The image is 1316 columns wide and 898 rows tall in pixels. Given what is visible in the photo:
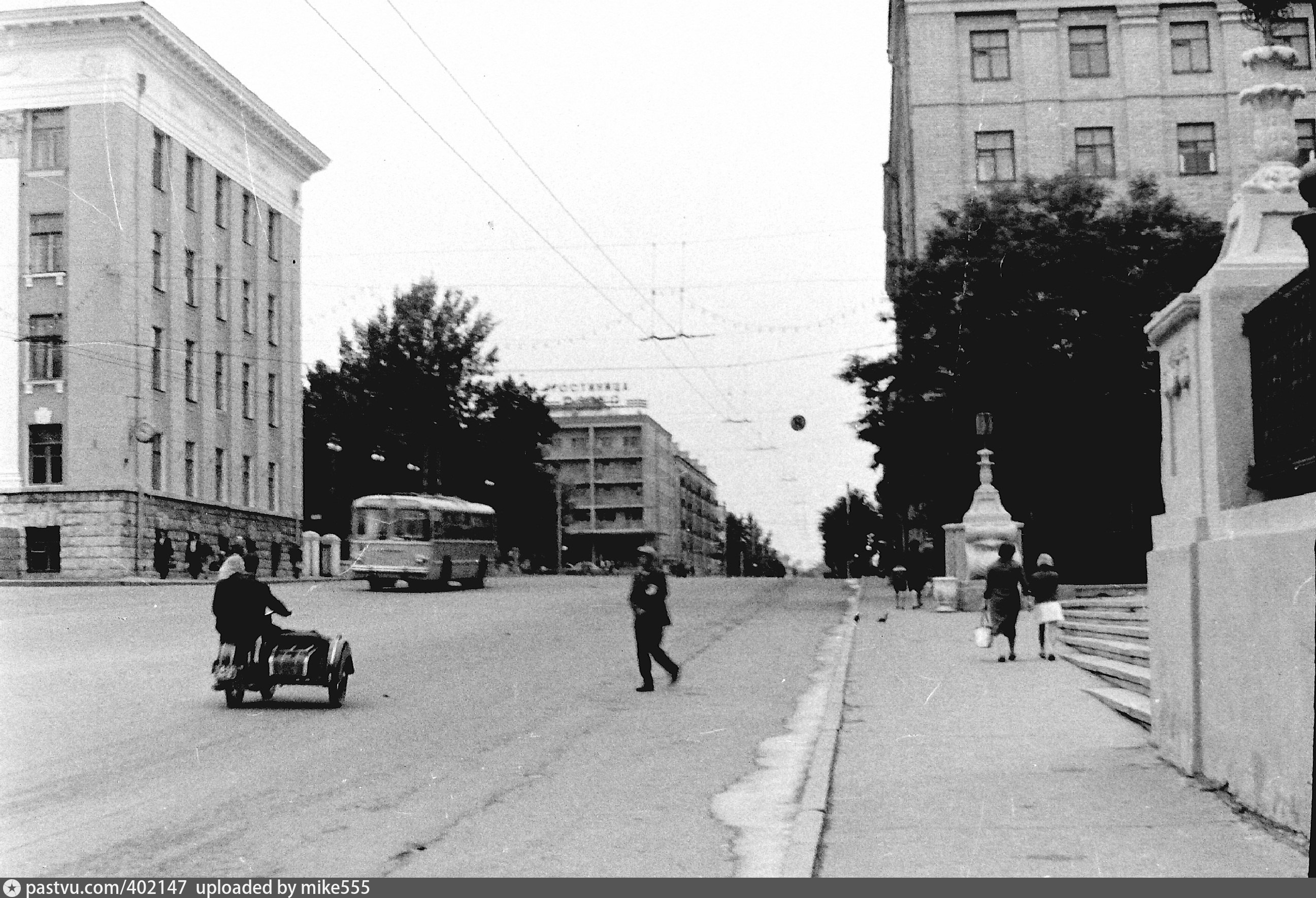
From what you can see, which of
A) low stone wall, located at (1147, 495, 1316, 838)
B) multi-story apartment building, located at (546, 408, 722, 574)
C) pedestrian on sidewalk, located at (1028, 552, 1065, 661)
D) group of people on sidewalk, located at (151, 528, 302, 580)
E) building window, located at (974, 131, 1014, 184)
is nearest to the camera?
low stone wall, located at (1147, 495, 1316, 838)

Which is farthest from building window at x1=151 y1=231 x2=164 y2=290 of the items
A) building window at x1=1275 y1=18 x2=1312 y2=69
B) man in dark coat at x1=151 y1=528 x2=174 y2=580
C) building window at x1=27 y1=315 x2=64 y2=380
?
building window at x1=1275 y1=18 x2=1312 y2=69

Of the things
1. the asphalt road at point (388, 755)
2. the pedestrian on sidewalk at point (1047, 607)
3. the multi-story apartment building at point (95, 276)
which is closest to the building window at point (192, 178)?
the multi-story apartment building at point (95, 276)

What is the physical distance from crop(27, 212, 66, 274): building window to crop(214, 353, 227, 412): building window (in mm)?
8406

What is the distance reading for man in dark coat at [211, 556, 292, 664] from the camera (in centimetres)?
1360

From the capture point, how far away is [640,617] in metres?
16.2

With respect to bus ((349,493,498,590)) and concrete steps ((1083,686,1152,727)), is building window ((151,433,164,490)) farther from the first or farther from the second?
concrete steps ((1083,686,1152,727))

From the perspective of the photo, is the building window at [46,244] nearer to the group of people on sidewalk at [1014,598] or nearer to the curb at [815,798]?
the group of people on sidewalk at [1014,598]

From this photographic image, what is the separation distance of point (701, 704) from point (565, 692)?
1.60 m

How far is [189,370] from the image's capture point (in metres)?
50.7

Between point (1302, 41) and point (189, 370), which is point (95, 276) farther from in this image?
point (1302, 41)

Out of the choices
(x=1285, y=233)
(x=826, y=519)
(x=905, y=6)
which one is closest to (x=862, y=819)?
(x=1285, y=233)

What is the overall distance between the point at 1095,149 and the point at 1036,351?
19973 millimetres

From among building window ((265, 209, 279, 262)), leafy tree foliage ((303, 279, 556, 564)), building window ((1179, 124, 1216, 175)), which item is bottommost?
leafy tree foliage ((303, 279, 556, 564))

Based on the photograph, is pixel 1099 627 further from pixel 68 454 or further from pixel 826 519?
pixel 826 519
